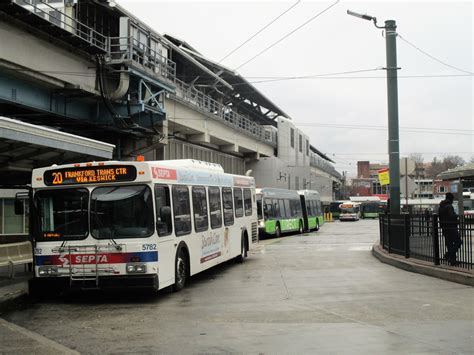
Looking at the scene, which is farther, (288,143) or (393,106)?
(288,143)

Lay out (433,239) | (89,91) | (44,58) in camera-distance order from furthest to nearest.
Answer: (89,91) < (44,58) < (433,239)

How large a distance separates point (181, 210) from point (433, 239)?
20.5 ft

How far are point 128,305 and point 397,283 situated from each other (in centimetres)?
593

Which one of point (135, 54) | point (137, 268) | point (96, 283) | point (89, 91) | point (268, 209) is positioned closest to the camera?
point (137, 268)

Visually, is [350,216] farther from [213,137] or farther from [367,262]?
[367,262]

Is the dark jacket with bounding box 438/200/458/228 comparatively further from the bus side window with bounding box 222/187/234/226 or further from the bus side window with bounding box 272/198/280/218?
the bus side window with bounding box 272/198/280/218

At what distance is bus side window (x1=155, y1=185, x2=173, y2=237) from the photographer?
1009 cm

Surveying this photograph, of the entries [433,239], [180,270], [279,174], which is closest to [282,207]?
[433,239]

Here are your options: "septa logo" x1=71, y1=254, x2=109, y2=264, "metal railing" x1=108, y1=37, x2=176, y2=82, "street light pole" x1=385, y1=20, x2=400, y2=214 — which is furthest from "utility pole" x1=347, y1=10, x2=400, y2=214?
"metal railing" x1=108, y1=37, x2=176, y2=82

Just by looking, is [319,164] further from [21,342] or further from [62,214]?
[21,342]

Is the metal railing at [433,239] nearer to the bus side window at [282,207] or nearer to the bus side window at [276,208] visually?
the bus side window at [276,208]

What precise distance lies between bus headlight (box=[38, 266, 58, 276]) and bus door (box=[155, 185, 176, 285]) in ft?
6.60

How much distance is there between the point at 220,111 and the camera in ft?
145

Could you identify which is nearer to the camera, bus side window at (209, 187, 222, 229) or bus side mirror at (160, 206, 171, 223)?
bus side mirror at (160, 206, 171, 223)
